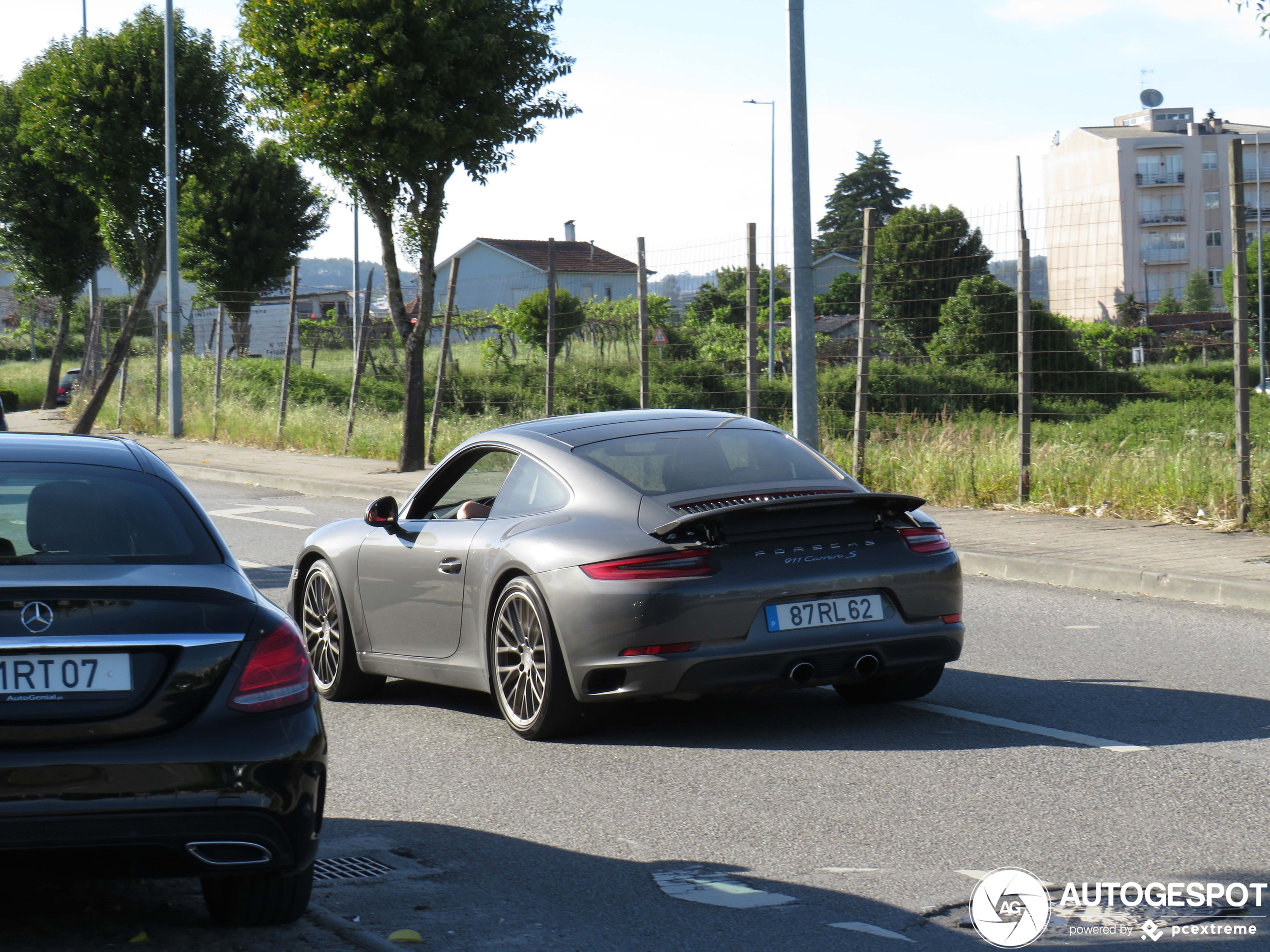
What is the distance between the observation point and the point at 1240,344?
1190 cm

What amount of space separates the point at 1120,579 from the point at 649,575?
5371 millimetres

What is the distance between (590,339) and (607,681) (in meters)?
15.4

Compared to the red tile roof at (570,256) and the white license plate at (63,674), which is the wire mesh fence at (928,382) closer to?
the white license plate at (63,674)

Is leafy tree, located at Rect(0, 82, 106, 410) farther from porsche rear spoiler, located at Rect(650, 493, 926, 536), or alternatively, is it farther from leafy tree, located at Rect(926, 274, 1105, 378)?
porsche rear spoiler, located at Rect(650, 493, 926, 536)

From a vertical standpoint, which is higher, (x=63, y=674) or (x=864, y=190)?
(x=864, y=190)

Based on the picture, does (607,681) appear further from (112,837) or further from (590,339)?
(590,339)

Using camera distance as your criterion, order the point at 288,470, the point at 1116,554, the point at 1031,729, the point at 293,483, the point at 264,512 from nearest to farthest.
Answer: the point at 1031,729 → the point at 1116,554 → the point at 264,512 → the point at 293,483 → the point at 288,470

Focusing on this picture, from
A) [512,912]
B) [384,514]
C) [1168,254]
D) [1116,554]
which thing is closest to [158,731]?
[512,912]

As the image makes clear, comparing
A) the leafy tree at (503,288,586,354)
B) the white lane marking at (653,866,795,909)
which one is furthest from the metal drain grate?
the leafy tree at (503,288,586,354)

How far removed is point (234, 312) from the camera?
102 feet

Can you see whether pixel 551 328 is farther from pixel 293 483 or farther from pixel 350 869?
pixel 350 869

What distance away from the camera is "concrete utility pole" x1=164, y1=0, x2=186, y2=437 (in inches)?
1097

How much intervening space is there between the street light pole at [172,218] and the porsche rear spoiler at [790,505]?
2382 cm

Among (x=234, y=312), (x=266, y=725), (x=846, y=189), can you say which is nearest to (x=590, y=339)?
(x=234, y=312)
